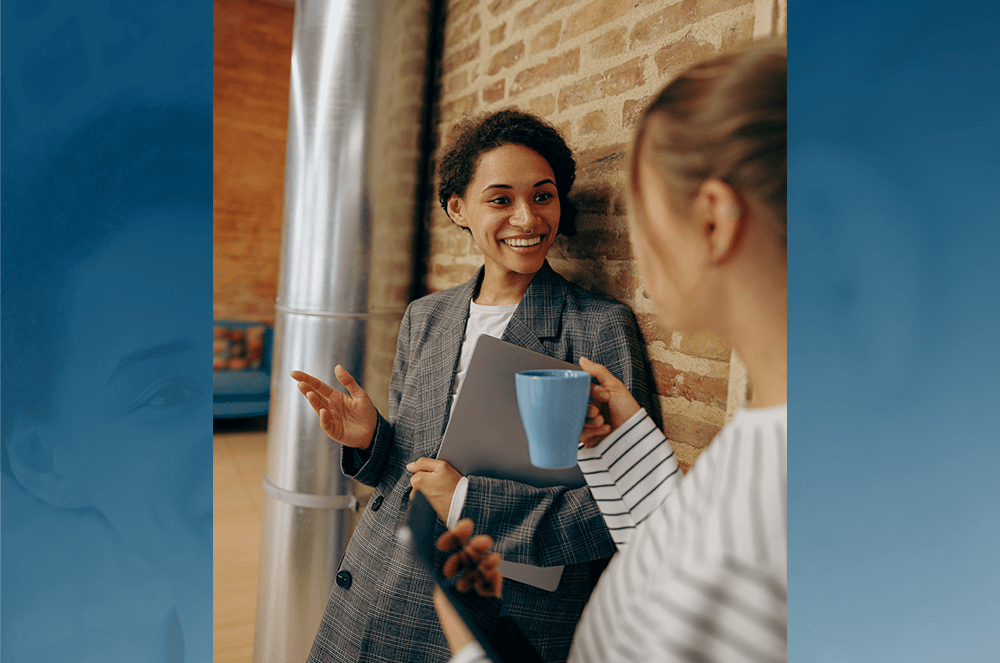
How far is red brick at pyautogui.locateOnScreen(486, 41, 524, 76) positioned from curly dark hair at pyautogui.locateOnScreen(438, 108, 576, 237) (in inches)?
14.8

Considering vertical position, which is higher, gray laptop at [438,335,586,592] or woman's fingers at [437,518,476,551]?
gray laptop at [438,335,586,592]

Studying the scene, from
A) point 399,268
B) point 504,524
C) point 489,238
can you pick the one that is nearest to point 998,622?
point 504,524

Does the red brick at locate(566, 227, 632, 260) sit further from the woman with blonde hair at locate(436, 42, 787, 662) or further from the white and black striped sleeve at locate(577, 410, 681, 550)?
the woman with blonde hair at locate(436, 42, 787, 662)

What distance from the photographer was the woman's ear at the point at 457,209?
3.30ft

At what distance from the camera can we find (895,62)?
329mm

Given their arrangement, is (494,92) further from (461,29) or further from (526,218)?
(526,218)

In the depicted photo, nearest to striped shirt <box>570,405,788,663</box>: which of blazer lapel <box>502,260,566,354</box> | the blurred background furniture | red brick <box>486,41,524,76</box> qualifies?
blazer lapel <box>502,260,566,354</box>

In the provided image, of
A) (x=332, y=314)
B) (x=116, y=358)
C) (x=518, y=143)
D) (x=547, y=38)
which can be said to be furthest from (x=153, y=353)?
(x=332, y=314)

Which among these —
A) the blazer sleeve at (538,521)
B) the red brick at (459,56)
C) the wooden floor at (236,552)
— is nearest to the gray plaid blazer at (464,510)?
the blazer sleeve at (538,521)

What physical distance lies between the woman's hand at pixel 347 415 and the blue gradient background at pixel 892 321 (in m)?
0.75

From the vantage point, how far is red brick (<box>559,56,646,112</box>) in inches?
34.1

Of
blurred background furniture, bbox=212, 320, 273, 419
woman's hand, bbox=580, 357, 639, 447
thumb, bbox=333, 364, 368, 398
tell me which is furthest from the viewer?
blurred background furniture, bbox=212, 320, 273, 419

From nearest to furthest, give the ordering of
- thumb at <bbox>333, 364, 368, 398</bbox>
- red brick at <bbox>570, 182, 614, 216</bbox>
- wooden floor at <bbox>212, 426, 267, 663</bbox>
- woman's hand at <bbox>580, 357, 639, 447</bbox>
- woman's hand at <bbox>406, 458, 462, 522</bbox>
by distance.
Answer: woman's hand at <bbox>580, 357, 639, 447</bbox>
woman's hand at <bbox>406, 458, 462, 522</bbox>
thumb at <bbox>333, 364, 368, 398</bbox>
red brick at <bbox>570, 182, 614, 216</bbox>
wooden floor at <bbox>212, 426, 267, 663</bbox>

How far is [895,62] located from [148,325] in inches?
18.3
